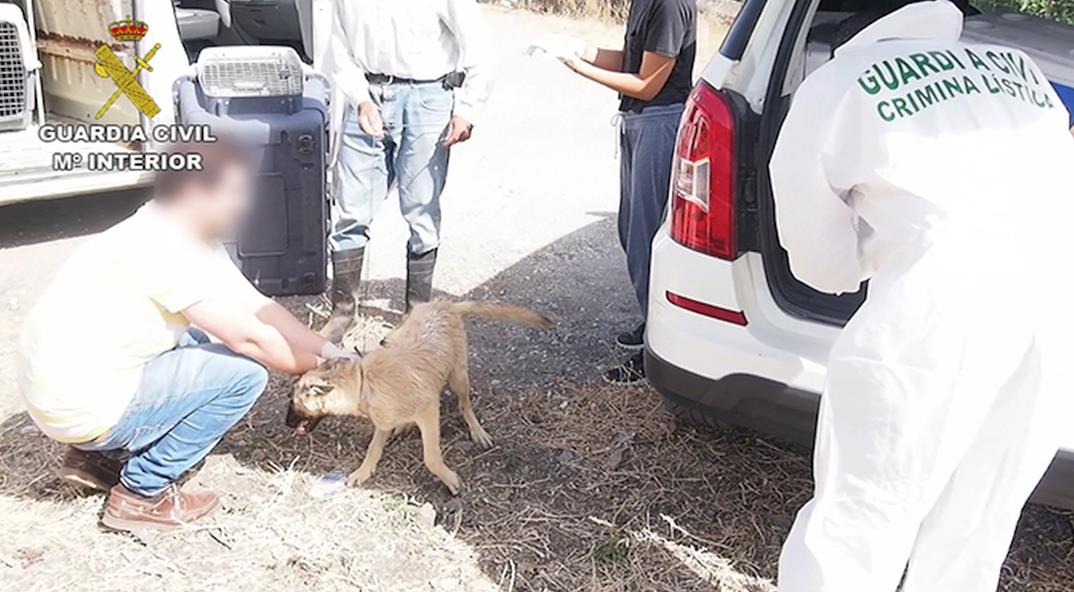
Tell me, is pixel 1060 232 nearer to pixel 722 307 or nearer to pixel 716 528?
pixel 722 307

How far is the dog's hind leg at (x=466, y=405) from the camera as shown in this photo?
12.1 feet

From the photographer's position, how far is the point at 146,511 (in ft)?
10.3

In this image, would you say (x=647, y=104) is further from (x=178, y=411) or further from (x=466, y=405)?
(x=178, y=411)

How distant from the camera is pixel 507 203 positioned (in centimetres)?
677

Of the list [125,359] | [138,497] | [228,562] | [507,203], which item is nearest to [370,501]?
[228,562]

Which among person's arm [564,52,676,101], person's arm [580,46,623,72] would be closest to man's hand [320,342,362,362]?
person's arm [564,52,676,101]

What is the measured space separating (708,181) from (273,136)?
230cm

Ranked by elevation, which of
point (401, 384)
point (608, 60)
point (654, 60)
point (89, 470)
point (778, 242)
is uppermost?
point (654, 60)

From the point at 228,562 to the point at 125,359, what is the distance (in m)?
0.68

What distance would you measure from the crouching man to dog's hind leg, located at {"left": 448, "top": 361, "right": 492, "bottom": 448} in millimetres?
514

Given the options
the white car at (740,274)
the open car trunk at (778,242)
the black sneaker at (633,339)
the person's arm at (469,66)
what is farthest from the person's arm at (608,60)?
the open car trunk at (778,242)

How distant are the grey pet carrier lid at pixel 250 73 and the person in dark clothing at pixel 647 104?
1.35 metres

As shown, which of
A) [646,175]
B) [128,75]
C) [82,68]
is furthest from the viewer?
[82,68]

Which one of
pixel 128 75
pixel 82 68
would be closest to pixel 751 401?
pixel 128 75
